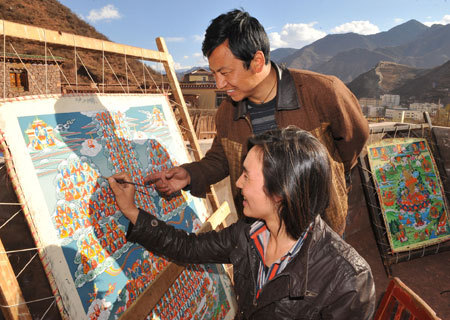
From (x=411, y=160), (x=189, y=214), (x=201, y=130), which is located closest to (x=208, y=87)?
(x=201, y=130)

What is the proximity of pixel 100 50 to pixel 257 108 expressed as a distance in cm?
105

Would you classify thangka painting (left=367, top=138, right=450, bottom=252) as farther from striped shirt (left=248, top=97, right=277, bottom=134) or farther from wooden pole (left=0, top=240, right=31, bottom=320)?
wooden pole (left=0, top=240, right=31, bottom=320)

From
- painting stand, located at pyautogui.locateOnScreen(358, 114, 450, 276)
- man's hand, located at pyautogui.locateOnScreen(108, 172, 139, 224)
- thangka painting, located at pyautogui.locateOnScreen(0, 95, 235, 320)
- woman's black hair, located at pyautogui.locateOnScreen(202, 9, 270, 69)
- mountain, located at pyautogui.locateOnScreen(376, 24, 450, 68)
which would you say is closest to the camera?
thangka painting, located at pyautogui.locateOnScreen(0, 95, 235, 320)

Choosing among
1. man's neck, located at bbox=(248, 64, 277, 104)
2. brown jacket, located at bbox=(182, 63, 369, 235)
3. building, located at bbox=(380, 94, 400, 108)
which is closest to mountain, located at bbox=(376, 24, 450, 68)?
building, located at bbox=(380, 94, 400, 108)

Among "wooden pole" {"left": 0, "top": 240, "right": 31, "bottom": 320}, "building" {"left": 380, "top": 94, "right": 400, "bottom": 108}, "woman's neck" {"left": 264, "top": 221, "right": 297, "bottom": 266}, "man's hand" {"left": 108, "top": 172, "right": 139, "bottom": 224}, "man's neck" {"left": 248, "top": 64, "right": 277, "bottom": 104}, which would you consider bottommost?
"building" {"left": 380, "top": 94, "right": 400, "bottom": 108}

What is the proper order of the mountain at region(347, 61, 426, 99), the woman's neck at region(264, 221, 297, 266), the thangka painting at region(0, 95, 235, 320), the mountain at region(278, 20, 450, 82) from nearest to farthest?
the thangka painting at region(0, 95, 235, 320) → the woman's neck at region(264, 221, 297, 266) → the mountain at region(347, 61, 426, 99) → the mountain at region(278, 20, 450, 82)

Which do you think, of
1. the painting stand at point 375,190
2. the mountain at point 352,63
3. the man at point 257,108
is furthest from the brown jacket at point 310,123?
the mountain at point 352,63

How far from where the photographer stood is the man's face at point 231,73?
173 cm

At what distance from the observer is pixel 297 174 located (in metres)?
1.22

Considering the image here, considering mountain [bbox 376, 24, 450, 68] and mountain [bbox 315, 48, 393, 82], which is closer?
mountain [bbox 376, 24, 450, 68]

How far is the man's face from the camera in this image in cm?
173

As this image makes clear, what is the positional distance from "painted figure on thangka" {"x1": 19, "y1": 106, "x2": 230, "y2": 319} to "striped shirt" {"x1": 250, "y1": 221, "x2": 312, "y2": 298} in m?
0.59

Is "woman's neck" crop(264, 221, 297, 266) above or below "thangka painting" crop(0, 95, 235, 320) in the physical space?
below

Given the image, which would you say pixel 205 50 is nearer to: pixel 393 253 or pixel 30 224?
pixel 30 224
